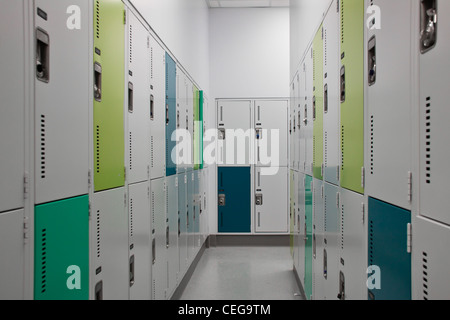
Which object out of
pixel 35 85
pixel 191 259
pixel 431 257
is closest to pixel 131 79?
pixel 35 85

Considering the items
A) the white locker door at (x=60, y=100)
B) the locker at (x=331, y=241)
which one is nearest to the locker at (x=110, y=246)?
the white locker door at (x=60, y=100)

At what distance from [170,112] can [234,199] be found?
3.19 metres

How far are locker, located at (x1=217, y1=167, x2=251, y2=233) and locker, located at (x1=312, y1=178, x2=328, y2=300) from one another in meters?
3.35

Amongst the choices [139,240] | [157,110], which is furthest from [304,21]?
[139,240]

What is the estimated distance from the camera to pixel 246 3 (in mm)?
6531

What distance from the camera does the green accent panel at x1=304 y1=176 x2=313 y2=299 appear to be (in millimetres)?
3414

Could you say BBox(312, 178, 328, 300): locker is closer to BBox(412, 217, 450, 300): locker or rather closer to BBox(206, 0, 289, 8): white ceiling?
BBox(412, 217, 450, 300): locker

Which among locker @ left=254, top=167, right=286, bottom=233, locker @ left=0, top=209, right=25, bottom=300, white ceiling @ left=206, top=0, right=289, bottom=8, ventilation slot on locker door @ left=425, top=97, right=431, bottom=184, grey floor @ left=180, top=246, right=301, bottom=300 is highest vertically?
white ceiling @ left=206, top=0, right=289, bottom=8

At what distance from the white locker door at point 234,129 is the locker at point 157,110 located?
10.4ft

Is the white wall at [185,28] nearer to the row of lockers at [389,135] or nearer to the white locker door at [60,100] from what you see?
the white locker door at [60,100]

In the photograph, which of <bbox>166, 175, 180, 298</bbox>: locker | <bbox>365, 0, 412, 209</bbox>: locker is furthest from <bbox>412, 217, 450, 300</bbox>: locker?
<bbox>166, 175, 180, 298</bbox>: locker

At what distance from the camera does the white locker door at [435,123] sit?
1.08 meters

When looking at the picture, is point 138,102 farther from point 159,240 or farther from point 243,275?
point 243,275

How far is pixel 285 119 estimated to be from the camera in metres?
6.57
